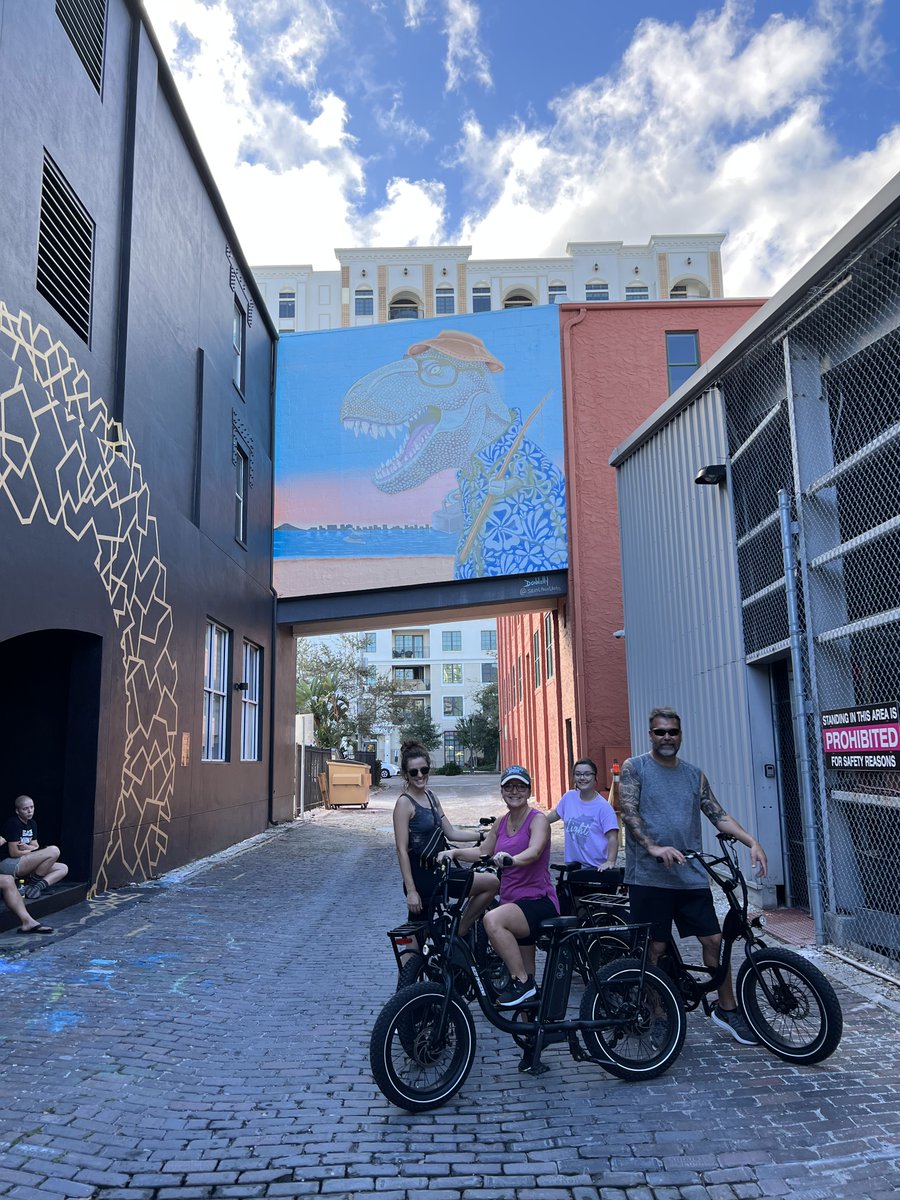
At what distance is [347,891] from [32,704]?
166 inches

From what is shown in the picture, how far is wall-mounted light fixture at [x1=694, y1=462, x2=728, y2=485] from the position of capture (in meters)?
9.88

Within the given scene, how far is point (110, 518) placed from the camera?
11039mm

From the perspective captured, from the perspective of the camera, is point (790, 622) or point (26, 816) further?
point (26, 816)

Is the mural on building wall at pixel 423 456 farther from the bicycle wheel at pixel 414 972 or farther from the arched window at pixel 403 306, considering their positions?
the arched window at pixel 403 306

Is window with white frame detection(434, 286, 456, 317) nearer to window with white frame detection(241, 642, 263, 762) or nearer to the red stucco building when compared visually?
the red stucco building

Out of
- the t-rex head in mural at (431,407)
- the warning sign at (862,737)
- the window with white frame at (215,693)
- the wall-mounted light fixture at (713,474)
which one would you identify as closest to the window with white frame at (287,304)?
the t-rex head in mural at (431,407)

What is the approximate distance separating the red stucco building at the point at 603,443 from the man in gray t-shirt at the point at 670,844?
14.0 metres

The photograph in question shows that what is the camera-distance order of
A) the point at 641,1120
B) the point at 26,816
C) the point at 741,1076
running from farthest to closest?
1. the point at 26,816
2. the point at 741,1076
3. the point at 641,1120

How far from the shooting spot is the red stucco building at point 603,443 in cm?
1962

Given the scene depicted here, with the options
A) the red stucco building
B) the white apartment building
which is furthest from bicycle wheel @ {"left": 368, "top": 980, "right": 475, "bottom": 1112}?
the white apartment building

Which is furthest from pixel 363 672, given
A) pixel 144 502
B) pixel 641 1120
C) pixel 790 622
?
pixel 641 1120

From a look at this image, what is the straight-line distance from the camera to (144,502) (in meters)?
12.2

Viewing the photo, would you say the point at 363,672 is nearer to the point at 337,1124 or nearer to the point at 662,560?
the point at 662,560

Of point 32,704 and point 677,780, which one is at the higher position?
point 32,704
